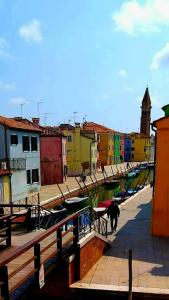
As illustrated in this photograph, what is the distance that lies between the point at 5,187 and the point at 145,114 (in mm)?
79780

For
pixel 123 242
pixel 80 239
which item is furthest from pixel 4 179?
pixel 80 239

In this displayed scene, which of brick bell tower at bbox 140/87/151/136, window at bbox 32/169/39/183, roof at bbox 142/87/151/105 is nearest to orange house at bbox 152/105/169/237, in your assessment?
window at bbox 32/169/39/183

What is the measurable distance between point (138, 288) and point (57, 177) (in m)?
33.0

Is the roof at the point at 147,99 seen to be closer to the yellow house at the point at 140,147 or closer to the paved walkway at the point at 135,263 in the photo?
the yellow house at the point at 140,147

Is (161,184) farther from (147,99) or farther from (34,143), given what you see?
(147,99)

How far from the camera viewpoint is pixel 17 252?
6.72 metres

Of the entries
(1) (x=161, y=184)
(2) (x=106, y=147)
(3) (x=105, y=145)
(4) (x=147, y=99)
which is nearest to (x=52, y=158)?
(1) (x=161, y=184)

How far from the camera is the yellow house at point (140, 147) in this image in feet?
314

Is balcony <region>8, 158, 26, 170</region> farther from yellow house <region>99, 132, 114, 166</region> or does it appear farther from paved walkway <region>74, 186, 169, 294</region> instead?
yellow house <region>99, 132, 114, 166</region>

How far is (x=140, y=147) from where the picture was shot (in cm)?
9650

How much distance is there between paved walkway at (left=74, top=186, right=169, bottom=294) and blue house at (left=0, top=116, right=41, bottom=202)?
13342mm

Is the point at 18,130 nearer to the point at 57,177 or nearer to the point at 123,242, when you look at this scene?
the point at 57,177

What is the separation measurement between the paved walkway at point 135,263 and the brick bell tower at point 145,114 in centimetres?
8500

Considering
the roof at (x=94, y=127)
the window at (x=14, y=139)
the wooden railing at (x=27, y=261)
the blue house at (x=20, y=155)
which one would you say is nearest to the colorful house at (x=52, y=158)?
the blue house at (x=20, y=155)
